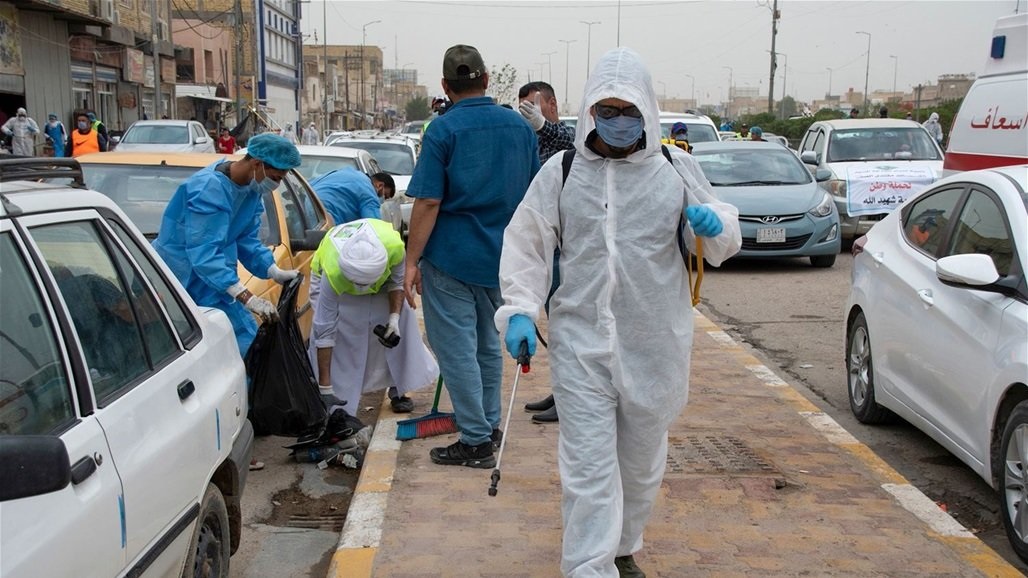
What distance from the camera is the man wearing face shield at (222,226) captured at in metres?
5.32

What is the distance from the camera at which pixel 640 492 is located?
3.90m

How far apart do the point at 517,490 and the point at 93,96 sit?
32639mm

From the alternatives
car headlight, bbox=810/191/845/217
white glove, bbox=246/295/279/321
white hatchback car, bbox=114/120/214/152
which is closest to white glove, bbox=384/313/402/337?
white glove, bbox=246/295/279/321

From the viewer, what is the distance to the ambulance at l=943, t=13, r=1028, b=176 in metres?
8.70

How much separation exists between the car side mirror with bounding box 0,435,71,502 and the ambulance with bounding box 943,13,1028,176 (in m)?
8.21

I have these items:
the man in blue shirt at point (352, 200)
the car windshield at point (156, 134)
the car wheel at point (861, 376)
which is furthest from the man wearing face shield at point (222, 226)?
the car windshield at point (156, 134)

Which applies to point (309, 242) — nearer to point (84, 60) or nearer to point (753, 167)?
point (753, 167)

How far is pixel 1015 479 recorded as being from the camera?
4.52 m

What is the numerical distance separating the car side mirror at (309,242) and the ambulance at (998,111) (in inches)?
216

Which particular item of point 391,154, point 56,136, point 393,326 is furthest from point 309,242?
point 56,136

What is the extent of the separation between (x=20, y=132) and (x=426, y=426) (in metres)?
20.3

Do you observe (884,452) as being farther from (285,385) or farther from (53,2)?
(53,2)

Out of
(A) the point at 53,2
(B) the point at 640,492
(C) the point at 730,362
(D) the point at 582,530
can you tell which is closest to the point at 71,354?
(D) the point at 582,530

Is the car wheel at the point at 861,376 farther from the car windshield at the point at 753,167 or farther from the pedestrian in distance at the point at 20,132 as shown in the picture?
the pedestrian in distance at the point at 20,132
